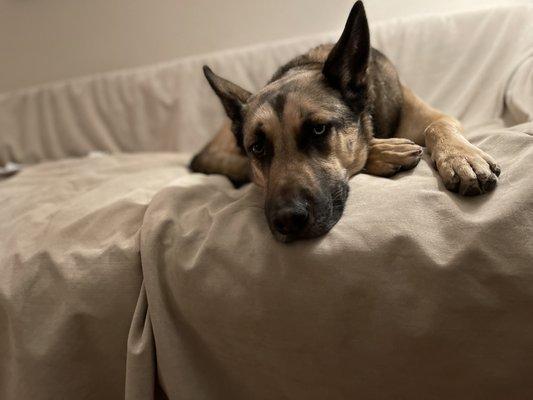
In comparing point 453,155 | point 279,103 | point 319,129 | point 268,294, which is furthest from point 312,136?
point 268,294

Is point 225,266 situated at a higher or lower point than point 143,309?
higher

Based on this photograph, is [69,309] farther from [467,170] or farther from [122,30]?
[122,30]

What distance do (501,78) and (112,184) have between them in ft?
5.97

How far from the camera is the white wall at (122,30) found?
2.78 m

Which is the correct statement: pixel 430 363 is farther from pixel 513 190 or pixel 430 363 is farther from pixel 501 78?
pixel 501 78

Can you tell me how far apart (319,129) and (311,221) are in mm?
355

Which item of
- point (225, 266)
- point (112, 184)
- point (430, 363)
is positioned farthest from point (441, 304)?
point (112, 184)

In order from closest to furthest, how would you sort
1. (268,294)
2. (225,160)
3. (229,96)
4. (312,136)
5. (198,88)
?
(268,294)
(312,136)
(229,96)
(225,160)
(198,88)

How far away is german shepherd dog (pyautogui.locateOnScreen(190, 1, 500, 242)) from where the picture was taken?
1081 mm

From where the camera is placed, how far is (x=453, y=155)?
45.5 inches

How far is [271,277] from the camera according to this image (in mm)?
1046

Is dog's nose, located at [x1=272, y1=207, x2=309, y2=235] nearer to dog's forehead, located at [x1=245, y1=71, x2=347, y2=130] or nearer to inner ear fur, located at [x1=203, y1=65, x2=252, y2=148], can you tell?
dog's forehead, located at [x1=245, y1=71, x2=347, y2=130]

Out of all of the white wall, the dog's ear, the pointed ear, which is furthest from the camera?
the white wall

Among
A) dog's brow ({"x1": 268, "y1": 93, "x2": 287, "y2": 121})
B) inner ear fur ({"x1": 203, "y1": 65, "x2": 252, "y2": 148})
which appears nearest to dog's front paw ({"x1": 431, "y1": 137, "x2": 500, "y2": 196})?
dog's brow ({"x1": 268, "y1": 93, "x2": 287, "y2": 121})
